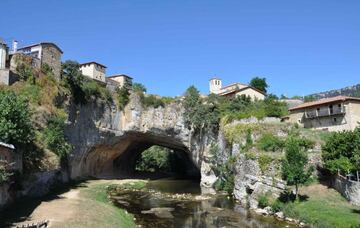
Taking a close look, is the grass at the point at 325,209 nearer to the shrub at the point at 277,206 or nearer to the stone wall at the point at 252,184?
the shrub at the point at 277,206

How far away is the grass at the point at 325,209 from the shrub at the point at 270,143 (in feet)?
18.5

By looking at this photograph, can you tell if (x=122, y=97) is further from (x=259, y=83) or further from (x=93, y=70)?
(x=259, y=83)

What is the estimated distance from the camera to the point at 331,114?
43.5 metres

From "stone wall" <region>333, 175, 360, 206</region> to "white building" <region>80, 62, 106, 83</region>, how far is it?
41.8 meters

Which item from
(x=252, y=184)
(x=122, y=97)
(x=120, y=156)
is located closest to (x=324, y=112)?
(x=252, y=184)

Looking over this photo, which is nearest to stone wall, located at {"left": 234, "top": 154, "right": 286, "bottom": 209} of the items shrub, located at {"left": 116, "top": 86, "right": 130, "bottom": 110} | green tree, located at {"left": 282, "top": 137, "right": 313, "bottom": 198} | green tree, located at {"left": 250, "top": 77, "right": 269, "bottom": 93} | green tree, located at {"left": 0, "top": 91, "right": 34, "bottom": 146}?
green tree, located at {"left": 282, "top": 137, "right": 313, "bottom": 198}

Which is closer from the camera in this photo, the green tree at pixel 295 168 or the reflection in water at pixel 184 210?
the reflection in water at pixel 184 210

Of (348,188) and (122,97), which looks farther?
(122,97)

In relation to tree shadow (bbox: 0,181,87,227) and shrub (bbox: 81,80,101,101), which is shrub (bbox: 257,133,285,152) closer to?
tree shadow (bbox: 0,181,87,227)

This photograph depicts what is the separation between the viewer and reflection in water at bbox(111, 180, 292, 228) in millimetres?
26316

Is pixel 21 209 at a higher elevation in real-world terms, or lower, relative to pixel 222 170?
lower

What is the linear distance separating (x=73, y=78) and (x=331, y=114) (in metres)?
32.7

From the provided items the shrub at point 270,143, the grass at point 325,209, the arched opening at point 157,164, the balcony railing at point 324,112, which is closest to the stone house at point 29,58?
the arched opening at point 157,164

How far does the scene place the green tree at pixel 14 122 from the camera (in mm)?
24342
